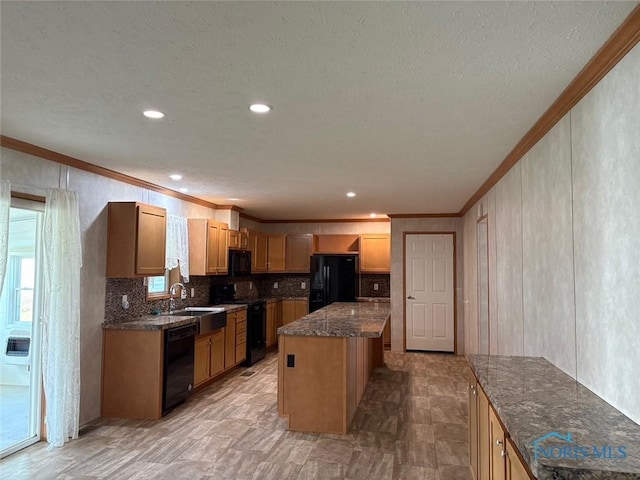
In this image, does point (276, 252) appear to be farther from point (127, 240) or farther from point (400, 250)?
point (127, 240)

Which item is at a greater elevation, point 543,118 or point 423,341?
point 543,118

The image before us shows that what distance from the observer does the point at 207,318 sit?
5070 millimetres

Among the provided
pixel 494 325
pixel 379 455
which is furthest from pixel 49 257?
pixel 494 325

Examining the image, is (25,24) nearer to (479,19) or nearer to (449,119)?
(479,19)

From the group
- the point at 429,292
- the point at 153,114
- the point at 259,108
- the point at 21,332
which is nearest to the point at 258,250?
the point at 429,292

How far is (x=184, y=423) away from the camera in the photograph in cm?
408

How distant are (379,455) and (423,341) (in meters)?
4.28

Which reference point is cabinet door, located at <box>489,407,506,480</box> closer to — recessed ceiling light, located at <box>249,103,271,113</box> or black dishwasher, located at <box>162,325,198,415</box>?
recessed ceiling light, located at <box>249,103,271,113</box>

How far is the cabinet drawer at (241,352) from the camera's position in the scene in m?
6.11

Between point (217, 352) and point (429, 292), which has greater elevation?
point (429, 292)

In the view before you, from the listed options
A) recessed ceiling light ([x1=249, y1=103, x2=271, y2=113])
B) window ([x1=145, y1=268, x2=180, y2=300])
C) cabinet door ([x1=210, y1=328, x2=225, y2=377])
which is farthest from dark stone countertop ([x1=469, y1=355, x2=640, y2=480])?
window ([x1=145, y1=268, x2=180, y2=300])

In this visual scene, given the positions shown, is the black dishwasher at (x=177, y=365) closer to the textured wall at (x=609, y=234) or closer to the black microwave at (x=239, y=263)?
the black microwave at (x=239, y=263)

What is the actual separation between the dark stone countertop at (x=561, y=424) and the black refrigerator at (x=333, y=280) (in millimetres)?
5233

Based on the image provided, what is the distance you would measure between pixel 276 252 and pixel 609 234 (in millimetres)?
6813
